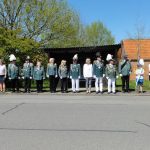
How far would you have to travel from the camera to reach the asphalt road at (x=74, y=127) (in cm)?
823

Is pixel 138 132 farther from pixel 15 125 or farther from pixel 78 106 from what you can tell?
pixel 78 106

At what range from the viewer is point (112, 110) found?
1323 centimetres

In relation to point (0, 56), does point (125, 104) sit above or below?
below

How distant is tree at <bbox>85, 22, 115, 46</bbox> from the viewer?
67375 mm

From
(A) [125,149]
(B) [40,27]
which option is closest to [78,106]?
(A) [125,149]

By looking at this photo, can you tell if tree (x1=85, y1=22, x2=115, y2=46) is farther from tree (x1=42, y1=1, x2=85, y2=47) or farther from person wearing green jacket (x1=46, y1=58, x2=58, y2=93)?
person wearing green jacket (x1=46, y1=58, x2=58, y2=93)

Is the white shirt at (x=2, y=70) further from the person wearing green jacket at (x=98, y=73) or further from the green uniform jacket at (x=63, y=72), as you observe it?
the person wearing green jacket at (x=98, y=73)

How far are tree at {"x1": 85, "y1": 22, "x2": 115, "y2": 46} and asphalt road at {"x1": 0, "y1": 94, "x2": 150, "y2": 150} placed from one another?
174ft

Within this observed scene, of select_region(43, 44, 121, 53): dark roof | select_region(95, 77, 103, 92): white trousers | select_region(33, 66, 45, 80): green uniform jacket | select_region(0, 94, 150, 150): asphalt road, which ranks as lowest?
select_region(0, 94, 150, 150): asphalt road

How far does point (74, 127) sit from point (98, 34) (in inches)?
2369

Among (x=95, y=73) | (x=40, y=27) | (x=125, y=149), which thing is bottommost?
(x=125, y=149)

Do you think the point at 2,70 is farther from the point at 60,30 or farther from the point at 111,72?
the point at 60,30

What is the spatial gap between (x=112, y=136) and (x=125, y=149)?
119 centimetres

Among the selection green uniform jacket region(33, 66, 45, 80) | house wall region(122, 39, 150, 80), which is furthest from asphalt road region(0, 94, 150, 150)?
house wall region(122, 39, 150, 80)
